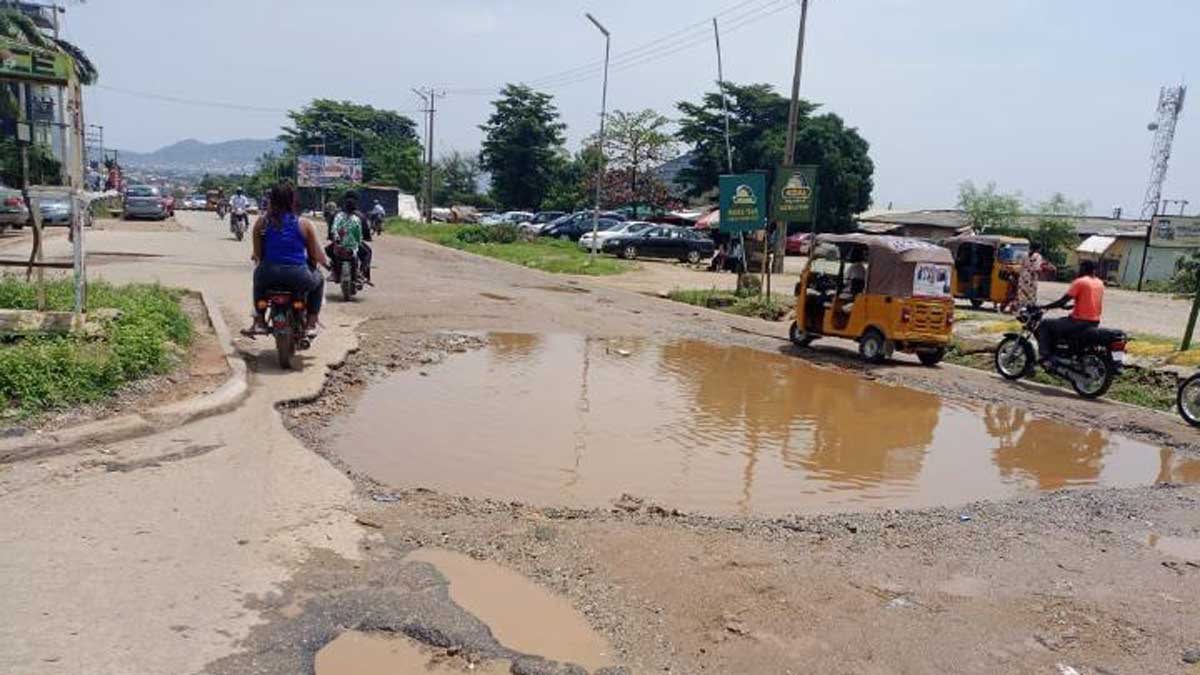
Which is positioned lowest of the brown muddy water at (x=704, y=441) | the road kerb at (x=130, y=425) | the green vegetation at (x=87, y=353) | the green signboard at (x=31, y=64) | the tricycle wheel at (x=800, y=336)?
the brown muddy water at (x=704, y=441)

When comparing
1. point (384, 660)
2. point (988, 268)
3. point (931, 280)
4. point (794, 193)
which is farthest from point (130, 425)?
point (988, 268)

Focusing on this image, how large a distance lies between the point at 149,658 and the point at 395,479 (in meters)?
2.67

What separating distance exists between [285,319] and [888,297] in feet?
26.5

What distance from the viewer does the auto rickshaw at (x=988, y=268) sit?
72.2 ft

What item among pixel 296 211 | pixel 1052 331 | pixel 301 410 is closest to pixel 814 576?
pixel 301 410

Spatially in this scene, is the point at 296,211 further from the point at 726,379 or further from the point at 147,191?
the point at 147,191

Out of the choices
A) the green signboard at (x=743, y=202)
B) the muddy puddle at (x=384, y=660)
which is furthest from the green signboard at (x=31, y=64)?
the green signboard at (x=743, y=202)

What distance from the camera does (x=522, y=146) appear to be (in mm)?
65250

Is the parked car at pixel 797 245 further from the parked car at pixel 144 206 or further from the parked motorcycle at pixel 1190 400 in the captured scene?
the parked motorcycle at pixel 1190 400

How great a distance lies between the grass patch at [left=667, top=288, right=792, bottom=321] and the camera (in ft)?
57.9

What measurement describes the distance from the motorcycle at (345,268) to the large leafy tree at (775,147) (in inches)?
1569

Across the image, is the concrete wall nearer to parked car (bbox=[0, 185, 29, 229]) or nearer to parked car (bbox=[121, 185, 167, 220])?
parked car (bbox=[0, 185, 29, 229])

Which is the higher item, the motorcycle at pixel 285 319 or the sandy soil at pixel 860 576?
the motorcycle at pixel 285 319

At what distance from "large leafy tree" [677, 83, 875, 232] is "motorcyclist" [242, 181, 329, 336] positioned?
45160 millimetres
